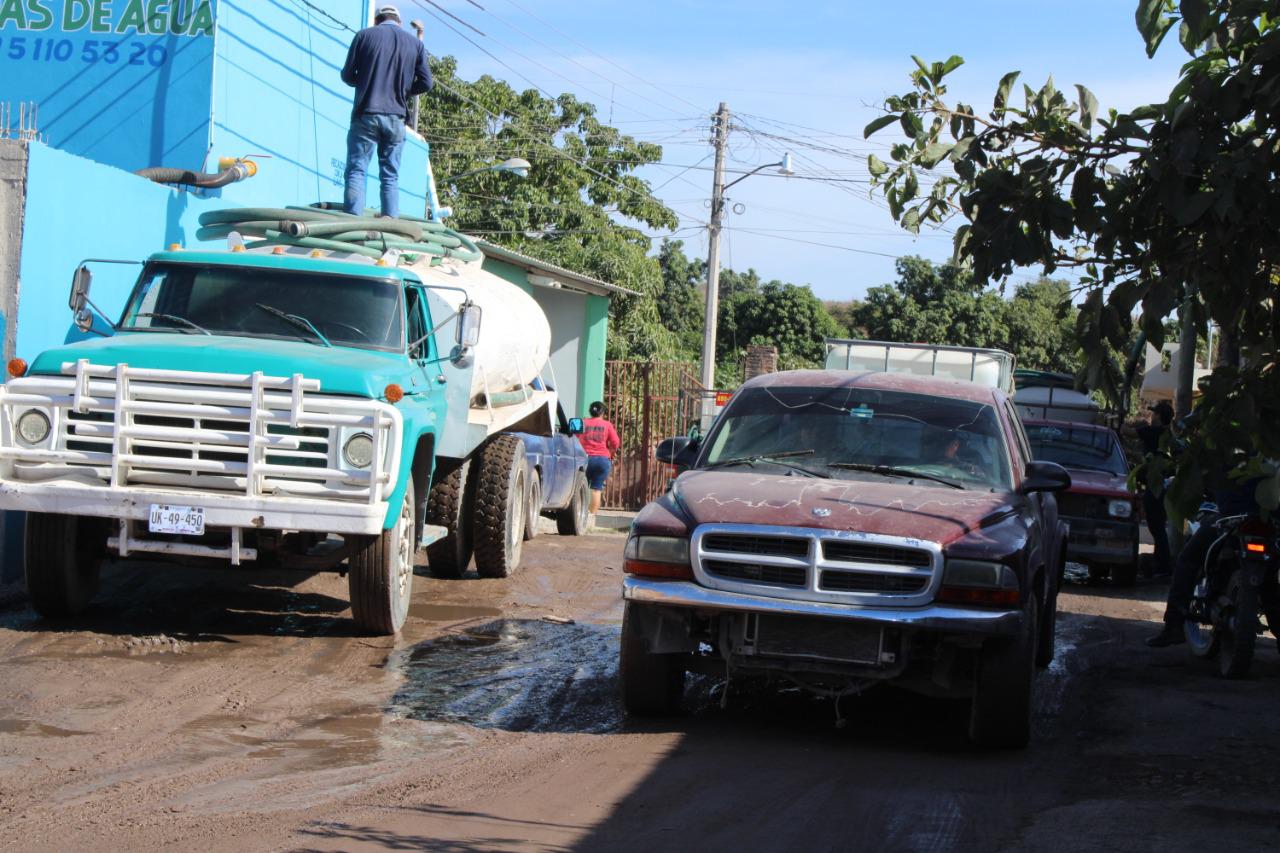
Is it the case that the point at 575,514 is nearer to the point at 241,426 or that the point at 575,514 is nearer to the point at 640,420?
the point at 640,420

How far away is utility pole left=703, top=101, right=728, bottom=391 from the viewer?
29281mm

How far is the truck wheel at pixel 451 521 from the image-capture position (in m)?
11.3

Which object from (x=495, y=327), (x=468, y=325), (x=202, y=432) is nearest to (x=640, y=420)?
(x=495, y=327)

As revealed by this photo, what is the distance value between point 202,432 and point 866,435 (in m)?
3.86

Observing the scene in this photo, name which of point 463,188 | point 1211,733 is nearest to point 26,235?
point 1211,733

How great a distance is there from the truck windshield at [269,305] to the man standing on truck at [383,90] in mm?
3645

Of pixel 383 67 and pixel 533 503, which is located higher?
pixel 383 67

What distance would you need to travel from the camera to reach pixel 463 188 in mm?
37875

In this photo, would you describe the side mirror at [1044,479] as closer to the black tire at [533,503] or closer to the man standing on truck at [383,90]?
the black tire at [533,503]

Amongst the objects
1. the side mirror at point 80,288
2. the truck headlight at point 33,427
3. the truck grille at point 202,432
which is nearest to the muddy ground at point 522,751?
the truck grille at point 202,432

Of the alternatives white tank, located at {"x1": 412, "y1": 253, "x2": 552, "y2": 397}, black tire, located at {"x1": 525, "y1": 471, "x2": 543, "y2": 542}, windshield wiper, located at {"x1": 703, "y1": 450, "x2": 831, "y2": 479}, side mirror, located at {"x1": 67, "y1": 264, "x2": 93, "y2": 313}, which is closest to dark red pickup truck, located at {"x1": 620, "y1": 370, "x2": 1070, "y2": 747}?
windshield wiper, located at {"x1": 703, "y1": 450, "x2": 831, "y2": 479}

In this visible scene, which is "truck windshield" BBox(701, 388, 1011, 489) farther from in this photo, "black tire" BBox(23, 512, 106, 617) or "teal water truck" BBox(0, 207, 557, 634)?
"black tire" BBox(23, 512, 106, 617)

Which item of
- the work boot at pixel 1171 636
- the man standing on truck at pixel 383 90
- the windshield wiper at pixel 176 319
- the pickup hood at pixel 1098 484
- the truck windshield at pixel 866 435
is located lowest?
the work boot at pixel 1171 636

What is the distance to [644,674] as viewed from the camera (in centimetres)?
693
